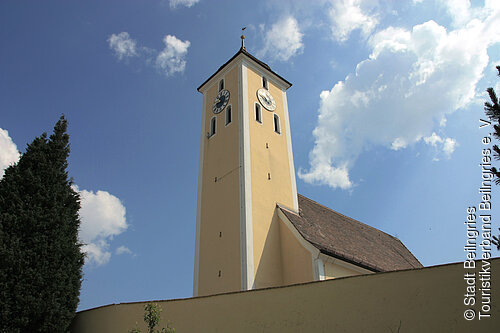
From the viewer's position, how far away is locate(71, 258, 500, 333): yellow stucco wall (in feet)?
20.0

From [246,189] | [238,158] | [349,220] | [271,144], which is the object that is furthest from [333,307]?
[349,220]

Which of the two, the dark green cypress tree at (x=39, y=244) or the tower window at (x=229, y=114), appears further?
the tower window at (x=229, y=114)

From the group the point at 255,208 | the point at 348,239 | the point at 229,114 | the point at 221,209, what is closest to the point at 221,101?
the point at 229,114

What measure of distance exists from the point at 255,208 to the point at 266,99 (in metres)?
7.35

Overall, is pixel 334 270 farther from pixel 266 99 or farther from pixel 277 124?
pixel 266 99

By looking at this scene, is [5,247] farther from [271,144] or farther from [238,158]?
[271,144]

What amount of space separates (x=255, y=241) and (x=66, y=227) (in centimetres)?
741

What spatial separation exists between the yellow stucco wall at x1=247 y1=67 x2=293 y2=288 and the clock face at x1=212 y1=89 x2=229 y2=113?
141 cm

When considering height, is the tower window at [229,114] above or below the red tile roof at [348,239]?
above

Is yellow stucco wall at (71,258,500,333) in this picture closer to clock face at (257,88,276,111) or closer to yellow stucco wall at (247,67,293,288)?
yellow stucco wall at (247,67,293,288)

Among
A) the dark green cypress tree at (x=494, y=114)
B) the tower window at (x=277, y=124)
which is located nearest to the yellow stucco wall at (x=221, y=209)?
the tower window at (x=277, y=124)

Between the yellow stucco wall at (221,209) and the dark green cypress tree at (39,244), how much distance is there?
6120 mm

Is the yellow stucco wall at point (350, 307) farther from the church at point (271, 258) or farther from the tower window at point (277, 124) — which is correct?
the tower window at point (277, 124)

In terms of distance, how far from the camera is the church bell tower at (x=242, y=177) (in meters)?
15.8
